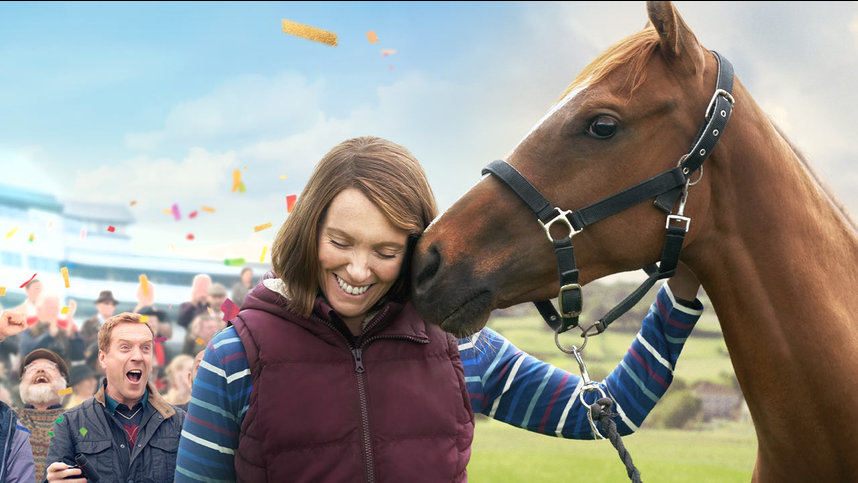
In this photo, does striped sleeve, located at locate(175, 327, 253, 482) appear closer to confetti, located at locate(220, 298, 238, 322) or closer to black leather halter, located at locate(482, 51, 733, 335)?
black leather halter, located at locate(482, 51, 733, 335)

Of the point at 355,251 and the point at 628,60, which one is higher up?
the point at 628,60

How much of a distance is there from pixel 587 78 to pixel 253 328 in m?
1.17

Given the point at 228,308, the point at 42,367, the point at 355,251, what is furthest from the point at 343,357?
the point at 42,367

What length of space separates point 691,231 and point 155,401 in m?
3.05

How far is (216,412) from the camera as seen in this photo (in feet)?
5.64

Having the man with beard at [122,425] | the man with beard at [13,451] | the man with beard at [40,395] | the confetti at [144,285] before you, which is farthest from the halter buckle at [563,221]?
the confetti at [144,285]

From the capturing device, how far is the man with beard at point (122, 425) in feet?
11.3

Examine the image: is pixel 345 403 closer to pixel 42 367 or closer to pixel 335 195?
pixel 335 195

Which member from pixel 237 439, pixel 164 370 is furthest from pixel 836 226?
pixel 164 370

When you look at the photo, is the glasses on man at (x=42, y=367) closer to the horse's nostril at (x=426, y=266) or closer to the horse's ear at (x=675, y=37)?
the horse's nostril at (x=426, y=266)

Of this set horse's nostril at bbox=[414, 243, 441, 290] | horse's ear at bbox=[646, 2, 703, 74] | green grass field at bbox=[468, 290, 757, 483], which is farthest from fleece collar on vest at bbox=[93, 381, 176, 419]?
green grass field at bbox=[468, 290, 757, 483]

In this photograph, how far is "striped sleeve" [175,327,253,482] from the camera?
172 cm

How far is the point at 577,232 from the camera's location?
1906mm

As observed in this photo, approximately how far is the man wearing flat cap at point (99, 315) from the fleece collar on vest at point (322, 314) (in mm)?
5586
